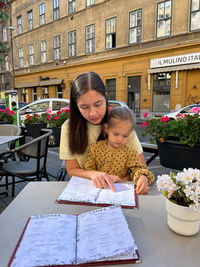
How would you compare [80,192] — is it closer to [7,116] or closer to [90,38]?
[7,116]

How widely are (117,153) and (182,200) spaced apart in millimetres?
784

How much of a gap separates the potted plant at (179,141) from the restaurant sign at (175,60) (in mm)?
10168

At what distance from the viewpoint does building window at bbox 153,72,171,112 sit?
1245cm

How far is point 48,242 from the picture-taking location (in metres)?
0.69

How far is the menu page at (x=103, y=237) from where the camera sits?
625 millimetres

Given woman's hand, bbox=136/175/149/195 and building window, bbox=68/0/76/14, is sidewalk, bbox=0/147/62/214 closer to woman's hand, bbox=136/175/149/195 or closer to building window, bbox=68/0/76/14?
woman's hand, bbox=136/175/149/195

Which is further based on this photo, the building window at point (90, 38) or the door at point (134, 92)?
the building window at point (90, 38)

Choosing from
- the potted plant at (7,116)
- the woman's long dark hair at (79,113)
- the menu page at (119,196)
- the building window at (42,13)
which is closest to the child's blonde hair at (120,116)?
the woman's long dark hair at (79,113)

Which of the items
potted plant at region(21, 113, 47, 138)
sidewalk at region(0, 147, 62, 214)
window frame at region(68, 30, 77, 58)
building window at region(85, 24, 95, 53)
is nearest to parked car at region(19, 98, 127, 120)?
potted plant at region(21, 113, 47, 138)

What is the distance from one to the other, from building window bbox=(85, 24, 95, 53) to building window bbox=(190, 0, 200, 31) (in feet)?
24.1

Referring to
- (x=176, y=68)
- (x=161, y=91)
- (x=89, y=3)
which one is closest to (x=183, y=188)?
(x=176, y=68)

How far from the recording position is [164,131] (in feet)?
7.77

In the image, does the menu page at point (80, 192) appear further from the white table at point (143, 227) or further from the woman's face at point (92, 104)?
the woman's face at point (92, 104)

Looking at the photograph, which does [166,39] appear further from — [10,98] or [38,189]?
[38,189]
